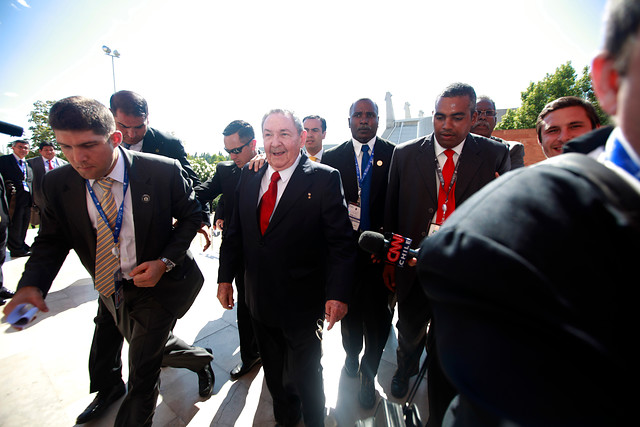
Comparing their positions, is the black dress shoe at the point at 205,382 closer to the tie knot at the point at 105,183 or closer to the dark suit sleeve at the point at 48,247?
the dark suit sleeve at the point at 48,247

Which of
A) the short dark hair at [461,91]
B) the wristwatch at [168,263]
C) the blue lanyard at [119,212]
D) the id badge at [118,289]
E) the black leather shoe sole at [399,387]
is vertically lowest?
the black leather shoe sole at [399,387]

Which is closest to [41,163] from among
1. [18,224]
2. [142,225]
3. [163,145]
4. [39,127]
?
[18,224]

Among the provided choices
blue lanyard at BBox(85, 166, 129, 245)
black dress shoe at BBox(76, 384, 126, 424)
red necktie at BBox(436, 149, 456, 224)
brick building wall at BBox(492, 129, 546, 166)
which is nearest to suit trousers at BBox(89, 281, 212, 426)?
black dress shoe at BBox(76, 384, 126, 424)

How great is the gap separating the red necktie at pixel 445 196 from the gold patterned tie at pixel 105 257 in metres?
2.55

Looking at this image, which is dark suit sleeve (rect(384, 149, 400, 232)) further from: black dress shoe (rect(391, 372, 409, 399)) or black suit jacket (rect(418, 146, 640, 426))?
black suit jacket (rect(418, 146, 640, 426))

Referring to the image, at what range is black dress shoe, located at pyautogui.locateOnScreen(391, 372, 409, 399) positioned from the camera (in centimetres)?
268

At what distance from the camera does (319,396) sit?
2105 millimetres

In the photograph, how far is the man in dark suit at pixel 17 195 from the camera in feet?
21.2

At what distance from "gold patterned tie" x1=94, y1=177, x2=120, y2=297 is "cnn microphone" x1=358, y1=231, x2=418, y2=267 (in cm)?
184

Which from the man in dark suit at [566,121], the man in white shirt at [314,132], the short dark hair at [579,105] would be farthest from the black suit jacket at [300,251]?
the man in white shirt at [314,132]

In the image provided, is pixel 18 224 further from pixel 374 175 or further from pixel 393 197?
pixel 393 197

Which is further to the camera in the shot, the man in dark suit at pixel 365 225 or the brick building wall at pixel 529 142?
the brick building wall at pixel 529 142

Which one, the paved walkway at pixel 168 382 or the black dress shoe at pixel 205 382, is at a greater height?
the black dress shoe at pixel 205 382

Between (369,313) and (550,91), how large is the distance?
1172 inches
